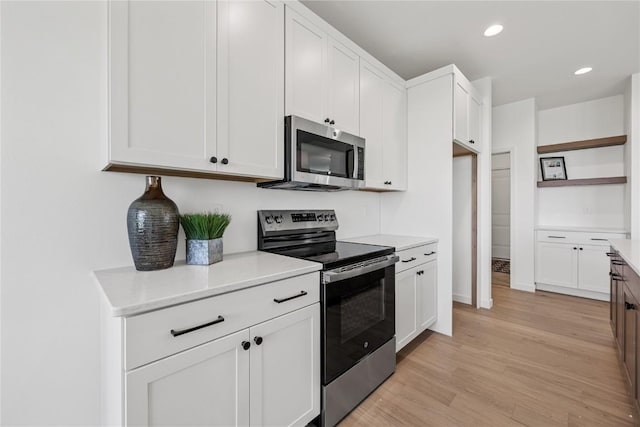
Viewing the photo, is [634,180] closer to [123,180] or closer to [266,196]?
[266,196]

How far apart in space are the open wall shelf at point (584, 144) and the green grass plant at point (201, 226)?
188 inches

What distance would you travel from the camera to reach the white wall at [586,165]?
3.76 m

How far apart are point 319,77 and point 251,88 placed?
0.59 m

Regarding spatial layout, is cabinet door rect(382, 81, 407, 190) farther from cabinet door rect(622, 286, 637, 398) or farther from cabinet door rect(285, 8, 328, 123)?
cabinet door rect(622, 286, 637, 398)

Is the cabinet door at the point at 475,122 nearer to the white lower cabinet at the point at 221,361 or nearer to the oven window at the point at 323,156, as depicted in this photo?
the oven window at the point at 323,156

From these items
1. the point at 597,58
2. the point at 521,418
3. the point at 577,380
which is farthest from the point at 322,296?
the point at 597,58

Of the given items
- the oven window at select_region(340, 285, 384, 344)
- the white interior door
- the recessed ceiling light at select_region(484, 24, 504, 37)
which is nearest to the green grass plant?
the oven window at select_region(340, 285, 384, 344)

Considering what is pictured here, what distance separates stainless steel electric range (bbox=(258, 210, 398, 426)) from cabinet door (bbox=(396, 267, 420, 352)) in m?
0.16

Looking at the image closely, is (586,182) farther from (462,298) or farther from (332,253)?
(332,253)

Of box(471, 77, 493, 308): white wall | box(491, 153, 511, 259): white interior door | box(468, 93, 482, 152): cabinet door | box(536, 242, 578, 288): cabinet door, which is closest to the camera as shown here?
box(468, 93, 482, 152): cabinet door

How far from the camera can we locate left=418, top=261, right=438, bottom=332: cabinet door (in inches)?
93.9

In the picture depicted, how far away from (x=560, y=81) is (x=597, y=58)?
497mm

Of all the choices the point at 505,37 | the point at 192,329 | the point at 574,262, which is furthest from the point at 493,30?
the point at 574,262

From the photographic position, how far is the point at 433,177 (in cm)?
264
